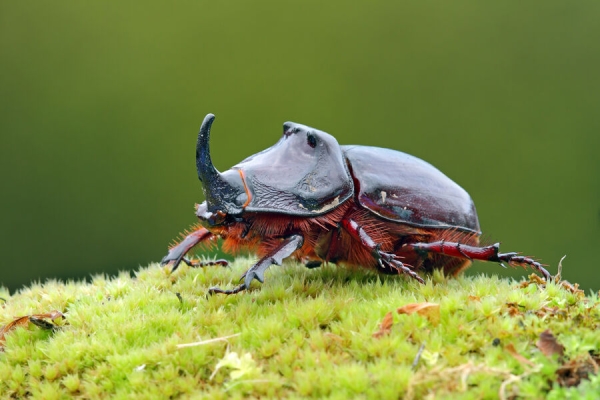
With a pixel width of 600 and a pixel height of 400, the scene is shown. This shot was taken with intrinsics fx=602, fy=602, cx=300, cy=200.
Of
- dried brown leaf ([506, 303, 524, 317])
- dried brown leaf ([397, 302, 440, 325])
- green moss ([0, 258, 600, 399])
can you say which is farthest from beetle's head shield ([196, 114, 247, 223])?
dried brown leaf ([506, 303, 524, 317])

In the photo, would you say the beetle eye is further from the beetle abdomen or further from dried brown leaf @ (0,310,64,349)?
dried brown leaf @ (0,310,64,349)

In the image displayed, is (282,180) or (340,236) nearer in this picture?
(282,180)

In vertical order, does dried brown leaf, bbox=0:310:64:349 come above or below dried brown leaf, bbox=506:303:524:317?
above

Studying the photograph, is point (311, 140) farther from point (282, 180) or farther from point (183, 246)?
point (183, 246)

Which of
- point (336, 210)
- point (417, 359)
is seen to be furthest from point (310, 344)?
point (336, 210)

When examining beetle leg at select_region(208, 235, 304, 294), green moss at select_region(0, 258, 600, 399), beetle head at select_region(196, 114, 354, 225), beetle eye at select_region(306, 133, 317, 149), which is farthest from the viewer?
beetle eye at select_region(306, 133, 317, 149)

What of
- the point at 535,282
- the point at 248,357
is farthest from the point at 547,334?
the point at 248,357

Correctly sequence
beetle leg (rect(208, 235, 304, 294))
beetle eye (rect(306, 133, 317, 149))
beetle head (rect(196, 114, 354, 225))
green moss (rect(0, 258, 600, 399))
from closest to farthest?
green moss (rect(0, 258, 600, 399)), beetle leg (rect(208, 235, 304, 294)), beetle head (rect(196, 114, 354, 225)), beetle eye (rect(306, 133, 317, 149))

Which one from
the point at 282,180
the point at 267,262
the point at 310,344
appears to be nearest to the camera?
the point at 310,344

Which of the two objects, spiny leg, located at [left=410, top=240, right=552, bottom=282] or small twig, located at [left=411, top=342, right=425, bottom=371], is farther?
spiny leg, located at [left=410, top=240, right=552, bottom=282]
